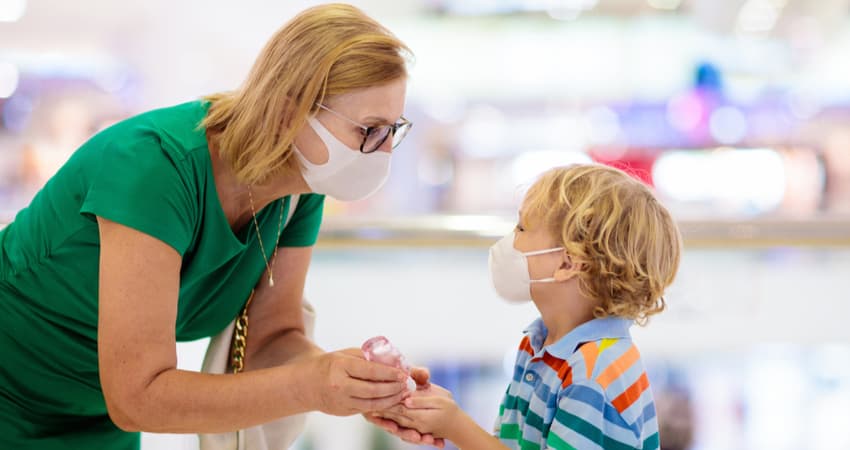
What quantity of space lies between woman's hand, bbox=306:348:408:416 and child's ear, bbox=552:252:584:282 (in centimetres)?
34

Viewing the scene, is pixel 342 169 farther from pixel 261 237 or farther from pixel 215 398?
pixel 215 398

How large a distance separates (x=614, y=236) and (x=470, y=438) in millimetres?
417

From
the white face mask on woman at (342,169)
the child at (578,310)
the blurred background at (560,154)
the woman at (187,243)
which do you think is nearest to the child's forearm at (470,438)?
the child at (578,310)

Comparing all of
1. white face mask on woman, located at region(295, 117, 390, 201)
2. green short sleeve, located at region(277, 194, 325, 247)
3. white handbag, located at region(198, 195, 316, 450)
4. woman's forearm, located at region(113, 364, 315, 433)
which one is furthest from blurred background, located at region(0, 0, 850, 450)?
woman's forearm, located at region(113, 364, 315, 433)

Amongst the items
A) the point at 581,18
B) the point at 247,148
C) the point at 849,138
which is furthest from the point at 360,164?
the point at 849,138

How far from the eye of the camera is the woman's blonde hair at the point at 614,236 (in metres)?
1.53

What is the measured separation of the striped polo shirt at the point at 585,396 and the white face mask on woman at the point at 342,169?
16.5 inches

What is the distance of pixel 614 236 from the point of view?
1.54 m

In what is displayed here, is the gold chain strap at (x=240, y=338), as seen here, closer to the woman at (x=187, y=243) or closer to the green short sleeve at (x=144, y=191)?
the woman at (x=187, y=243)

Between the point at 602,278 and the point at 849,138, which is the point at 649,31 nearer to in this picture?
the point at 849,138

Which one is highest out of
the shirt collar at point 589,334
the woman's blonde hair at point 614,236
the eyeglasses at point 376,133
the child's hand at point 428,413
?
the eyeglasses at point 376,133

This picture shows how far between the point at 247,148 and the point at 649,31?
286cm

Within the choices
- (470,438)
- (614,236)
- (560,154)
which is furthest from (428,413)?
(560,154)

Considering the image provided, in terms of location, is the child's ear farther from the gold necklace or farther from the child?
the gold necklace
